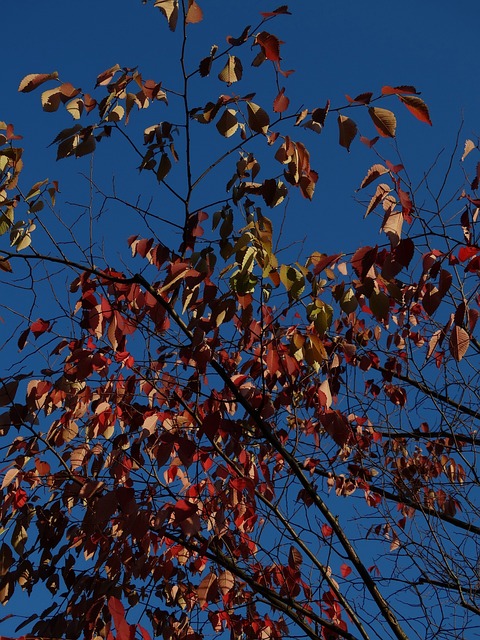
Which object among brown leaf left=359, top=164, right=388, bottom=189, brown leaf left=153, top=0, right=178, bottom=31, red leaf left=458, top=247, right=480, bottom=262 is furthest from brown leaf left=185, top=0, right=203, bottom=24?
red leaf left=458, top=247, right=480, bottom=262

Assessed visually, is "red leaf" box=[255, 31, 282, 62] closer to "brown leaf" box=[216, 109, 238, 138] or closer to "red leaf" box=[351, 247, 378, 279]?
"brown leaf" box=[216, 109, 238, 138]

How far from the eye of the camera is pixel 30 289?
119 inches

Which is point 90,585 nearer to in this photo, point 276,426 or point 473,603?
point 276,426

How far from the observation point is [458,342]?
6.88 feet

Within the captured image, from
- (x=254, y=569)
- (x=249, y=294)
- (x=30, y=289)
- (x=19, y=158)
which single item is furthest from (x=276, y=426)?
(x=19, y=158)

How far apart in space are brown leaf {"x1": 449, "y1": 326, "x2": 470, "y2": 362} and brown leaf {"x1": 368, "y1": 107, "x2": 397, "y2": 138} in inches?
23.9

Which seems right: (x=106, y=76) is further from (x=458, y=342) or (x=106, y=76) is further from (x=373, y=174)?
(x=458, y=342)

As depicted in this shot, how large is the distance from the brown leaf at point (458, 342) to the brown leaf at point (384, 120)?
1.99ft

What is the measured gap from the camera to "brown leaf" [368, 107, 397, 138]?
1955mm

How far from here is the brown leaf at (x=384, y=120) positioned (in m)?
1.96

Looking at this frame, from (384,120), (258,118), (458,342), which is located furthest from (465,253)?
(258,118)

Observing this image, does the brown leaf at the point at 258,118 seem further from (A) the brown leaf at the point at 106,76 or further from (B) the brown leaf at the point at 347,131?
(A) the brown leaf at the point at 106,76

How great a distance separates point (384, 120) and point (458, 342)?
680 mm

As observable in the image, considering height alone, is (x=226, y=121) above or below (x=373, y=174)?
above
